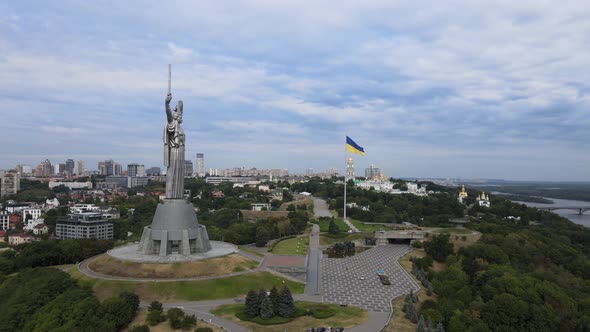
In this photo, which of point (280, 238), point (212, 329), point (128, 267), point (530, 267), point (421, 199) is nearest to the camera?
point (212, 329)

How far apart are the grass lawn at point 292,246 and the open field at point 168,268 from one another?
33.6 feet

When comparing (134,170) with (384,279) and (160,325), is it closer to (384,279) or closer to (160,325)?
(384,279)

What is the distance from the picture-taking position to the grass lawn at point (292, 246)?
147 feet

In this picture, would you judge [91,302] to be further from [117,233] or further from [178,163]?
[117,233]

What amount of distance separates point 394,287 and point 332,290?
17.7 ft

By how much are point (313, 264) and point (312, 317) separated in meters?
15.2

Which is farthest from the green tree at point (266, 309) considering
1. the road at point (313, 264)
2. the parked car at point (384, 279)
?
the parked car at point (384, 279)

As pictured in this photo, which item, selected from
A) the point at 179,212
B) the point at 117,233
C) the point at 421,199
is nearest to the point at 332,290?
the point at 179,212

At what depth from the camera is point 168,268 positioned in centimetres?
3200

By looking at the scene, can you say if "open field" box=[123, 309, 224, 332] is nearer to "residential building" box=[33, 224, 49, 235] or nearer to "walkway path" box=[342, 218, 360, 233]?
"walkway path" box=[342, 218, 360, 233]

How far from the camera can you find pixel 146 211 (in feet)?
243

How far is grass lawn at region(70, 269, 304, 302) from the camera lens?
28984 millimetres

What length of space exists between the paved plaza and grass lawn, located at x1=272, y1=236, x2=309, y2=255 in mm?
3631

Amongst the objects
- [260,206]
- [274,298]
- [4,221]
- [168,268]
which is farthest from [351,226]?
[4,221]
